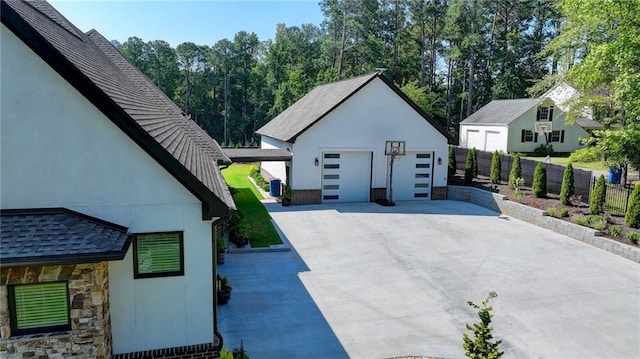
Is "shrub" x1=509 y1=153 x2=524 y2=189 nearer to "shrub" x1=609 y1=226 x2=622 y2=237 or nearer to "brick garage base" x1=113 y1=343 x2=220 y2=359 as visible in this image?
"shrub" x1=609 y1=226 x2=622 y2=237

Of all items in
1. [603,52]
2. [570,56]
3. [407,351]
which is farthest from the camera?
[570,56]

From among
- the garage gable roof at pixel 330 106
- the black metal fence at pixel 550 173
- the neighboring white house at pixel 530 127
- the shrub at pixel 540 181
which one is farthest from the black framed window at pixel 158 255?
the neighboring white house at pixel 530 127

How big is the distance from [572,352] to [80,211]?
8653 mm

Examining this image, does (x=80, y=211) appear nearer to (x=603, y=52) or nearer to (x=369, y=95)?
(x=369, y=95)

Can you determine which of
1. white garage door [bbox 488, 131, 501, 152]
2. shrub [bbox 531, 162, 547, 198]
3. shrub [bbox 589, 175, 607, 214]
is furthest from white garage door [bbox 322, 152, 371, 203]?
white garage door [bbox 488, 131, 501, 152]

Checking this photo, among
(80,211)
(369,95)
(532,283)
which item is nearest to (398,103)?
(369,95)

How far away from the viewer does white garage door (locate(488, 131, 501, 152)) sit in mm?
37844

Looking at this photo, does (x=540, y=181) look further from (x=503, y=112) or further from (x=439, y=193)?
(x=503, y=112)

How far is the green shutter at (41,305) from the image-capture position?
5672mm

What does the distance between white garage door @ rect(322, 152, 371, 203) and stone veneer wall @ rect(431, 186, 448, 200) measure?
348cm

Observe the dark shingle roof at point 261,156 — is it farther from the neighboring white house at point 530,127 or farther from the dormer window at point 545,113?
the dormer window at point 545,113

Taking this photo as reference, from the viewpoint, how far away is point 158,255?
6.73m

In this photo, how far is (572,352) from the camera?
25.8 ft

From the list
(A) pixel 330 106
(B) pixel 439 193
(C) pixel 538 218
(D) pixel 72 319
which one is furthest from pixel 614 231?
(D) pixel 72 319
